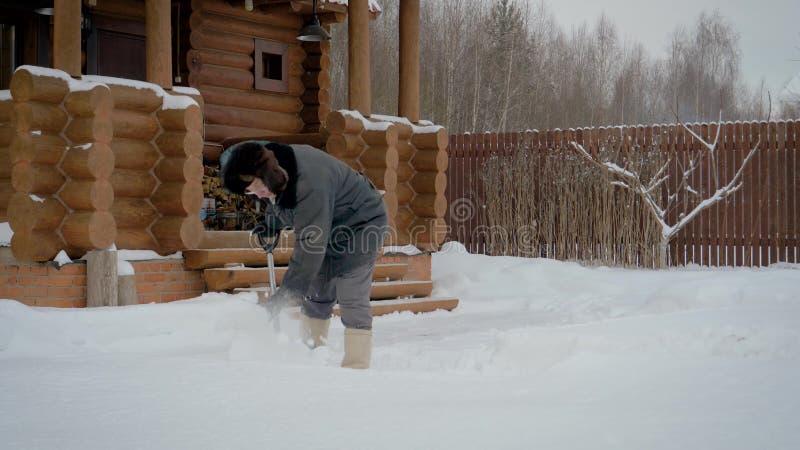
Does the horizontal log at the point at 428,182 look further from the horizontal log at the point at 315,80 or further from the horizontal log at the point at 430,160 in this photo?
the horizontal log at the point at 315,80

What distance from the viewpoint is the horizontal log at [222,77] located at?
11.1 m

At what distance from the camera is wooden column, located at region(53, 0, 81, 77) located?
22.2 ft

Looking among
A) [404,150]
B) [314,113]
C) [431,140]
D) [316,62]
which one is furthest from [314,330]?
[316,62]

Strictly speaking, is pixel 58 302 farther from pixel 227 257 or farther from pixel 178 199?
pixel 227 257

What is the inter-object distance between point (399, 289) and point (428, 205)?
118 cm

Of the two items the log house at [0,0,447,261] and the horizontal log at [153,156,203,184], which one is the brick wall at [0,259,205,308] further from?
the horizontal log at [153,156,203,184]

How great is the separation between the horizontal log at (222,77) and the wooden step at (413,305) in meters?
4.21

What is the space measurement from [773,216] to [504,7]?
17.5 m

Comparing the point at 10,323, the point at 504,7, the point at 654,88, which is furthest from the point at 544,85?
the point at 10,323

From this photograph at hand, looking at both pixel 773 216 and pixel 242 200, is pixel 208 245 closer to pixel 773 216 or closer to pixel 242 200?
pixel 242 200

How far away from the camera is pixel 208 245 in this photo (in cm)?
770

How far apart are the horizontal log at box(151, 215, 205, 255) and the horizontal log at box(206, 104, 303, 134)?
4.14m

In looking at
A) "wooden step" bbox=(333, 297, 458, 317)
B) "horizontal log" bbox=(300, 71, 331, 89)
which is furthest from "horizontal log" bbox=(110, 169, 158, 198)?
"horizontal log" bbox=(300, 71, 331, 89)

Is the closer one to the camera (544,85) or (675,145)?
(675,145)
